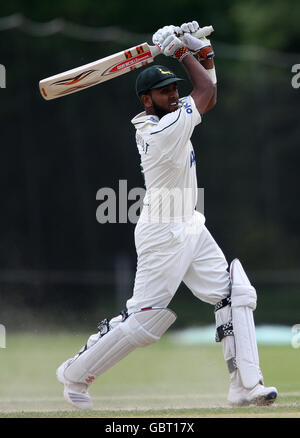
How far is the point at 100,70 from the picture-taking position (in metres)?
5.32

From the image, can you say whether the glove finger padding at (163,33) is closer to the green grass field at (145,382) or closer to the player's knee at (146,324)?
the player's knee at (146,324)

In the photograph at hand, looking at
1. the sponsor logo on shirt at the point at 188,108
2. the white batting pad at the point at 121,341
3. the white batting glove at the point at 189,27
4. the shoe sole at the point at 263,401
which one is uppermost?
the white batting glove at the point at 189,27

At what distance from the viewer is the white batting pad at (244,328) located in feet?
16.1

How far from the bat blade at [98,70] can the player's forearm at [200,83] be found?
38 centimetres

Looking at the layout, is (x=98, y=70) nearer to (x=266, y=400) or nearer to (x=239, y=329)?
(x=239, y=329)

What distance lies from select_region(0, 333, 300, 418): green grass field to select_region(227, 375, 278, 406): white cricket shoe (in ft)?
0.15

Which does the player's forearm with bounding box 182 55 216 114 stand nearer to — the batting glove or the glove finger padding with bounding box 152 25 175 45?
the batting glove

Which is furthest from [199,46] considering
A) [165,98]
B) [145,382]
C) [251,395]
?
[145,382]

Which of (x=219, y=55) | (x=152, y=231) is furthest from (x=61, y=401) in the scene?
(x=219, y=55)

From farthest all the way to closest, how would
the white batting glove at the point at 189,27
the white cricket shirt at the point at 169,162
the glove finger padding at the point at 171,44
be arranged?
the white batting glove at the point at 189,27 < the glove finger padding at the point at 171,44 < the white cricket shirt at the point at 169,162

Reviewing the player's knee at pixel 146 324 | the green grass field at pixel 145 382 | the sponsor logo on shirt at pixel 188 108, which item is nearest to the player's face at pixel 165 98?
the sponsor logo on shirt at pixel 188 108

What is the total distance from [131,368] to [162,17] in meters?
8.10

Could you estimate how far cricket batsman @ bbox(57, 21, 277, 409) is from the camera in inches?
194

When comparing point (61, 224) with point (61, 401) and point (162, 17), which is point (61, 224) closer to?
point (61, 401)
